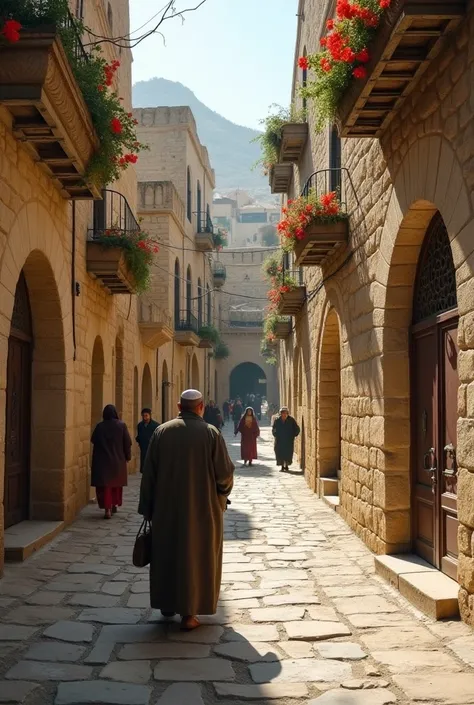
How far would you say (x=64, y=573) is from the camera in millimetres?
7090

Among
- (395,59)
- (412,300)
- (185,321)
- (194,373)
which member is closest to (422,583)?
(412,300)

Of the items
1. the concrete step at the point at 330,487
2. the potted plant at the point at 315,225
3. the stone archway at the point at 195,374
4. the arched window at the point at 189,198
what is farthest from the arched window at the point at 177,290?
the potted plant at the point at 315,225

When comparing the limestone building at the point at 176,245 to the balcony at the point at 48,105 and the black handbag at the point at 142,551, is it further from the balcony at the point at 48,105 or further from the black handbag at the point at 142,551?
the black handbag at the point at 142,551

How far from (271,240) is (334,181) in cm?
7141

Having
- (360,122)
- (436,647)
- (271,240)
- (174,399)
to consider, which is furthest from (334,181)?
(271,240)

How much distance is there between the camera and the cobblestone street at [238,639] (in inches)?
162

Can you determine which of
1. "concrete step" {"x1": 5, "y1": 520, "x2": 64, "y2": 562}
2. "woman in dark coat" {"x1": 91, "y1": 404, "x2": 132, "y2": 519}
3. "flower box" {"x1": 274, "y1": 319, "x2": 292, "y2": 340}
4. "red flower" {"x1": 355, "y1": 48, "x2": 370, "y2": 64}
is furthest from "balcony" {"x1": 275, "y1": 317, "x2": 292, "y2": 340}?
"red flower" {"x1": 355, "y1": 48, "x2": 370, "y2": 64}

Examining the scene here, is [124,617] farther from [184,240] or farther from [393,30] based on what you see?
[184,240]

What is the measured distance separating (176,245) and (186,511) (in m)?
19.1

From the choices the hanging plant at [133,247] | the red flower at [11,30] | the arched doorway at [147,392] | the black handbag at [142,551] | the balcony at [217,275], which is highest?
the balcony at [217,275]

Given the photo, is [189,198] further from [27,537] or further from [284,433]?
[27,537]

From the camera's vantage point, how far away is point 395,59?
5.58 m

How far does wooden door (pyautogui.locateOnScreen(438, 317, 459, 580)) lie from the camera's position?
5.89m

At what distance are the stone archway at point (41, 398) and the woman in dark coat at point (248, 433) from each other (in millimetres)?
8830
